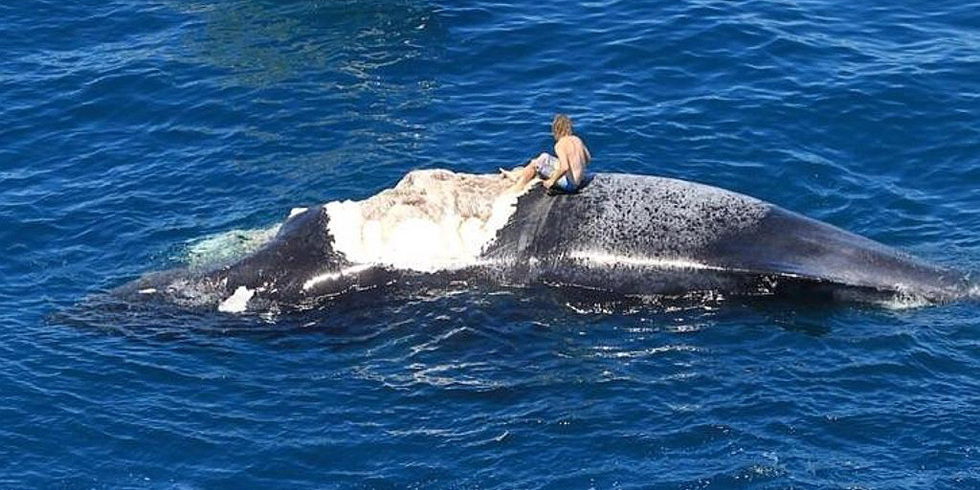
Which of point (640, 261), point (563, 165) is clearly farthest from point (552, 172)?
point (640, 261)

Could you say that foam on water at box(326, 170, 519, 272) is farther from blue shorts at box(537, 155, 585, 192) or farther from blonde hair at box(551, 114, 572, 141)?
blonde hair at box(551, 114, 572, 141)

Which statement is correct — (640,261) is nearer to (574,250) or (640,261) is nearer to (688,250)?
(688,250)

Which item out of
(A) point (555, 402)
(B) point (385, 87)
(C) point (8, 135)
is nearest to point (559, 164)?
(A) point (555, 402)

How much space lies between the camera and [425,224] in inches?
853

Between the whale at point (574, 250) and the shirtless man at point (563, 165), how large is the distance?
176 mm

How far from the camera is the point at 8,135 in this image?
28719 mm

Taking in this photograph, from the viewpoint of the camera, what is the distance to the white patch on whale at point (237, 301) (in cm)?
2194

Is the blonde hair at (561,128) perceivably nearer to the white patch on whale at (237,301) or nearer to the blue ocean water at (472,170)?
the blue ocean water at (472,170)

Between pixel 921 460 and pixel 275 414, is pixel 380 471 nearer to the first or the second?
pixel 275 414

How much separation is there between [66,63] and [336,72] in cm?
540

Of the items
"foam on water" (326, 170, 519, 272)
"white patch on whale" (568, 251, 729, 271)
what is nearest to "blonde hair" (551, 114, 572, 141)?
"foam on water" (326, 170, 519, 272)

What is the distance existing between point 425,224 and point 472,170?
4.82m

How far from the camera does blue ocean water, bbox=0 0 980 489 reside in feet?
61.0

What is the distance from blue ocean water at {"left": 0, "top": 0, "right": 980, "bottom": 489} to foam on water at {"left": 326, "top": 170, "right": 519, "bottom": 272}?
2.00ft
